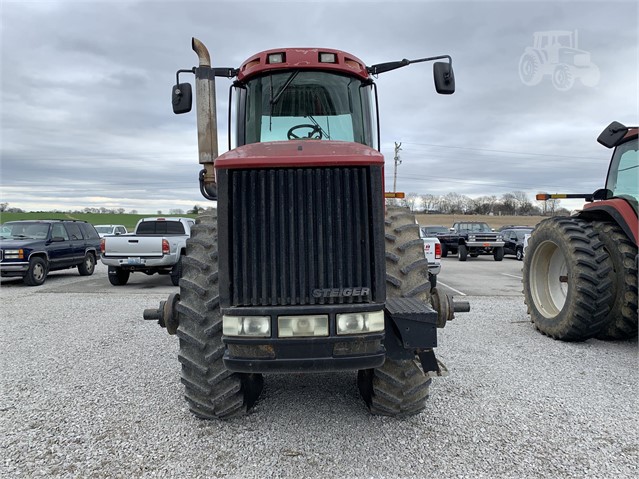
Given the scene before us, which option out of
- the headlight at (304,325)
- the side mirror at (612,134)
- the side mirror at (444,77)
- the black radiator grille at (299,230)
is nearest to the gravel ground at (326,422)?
the headlight at (304,325)

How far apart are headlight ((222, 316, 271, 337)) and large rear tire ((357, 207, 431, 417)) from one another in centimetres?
94

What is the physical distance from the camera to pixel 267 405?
374cm

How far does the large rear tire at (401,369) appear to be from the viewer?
322 cm

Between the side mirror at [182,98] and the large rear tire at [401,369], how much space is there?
8.51 ft

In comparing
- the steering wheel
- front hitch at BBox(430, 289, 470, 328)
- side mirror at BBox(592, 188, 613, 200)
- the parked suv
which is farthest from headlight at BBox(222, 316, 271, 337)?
the parked suv

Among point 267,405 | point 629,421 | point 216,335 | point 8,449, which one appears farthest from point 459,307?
point 8,449

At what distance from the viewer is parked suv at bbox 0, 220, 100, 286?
11625mm

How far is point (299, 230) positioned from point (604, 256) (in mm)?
4323

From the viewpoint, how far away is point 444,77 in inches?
179

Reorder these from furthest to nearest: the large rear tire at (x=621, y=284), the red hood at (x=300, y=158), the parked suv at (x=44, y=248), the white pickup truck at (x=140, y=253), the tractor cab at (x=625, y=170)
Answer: the parked suv at (x=44, y=248) → the white pickup truck at (x=140, y=253) → the tractor cab at (x=625, y=170) → the large rear tire at (x=621, y=284) → the red hood at (x=300, y=158)

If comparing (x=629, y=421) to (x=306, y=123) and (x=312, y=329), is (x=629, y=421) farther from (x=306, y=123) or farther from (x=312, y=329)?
(x=306, y=123)

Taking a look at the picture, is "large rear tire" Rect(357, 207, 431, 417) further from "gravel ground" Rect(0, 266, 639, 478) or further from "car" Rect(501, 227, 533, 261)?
→ "car" Rect(501, 227, 533, 261)

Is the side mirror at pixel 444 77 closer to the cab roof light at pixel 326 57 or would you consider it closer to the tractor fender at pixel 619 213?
the cab roof light at pixel 326 57

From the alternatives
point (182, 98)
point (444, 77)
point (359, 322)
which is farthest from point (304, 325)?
point (444, 77)
